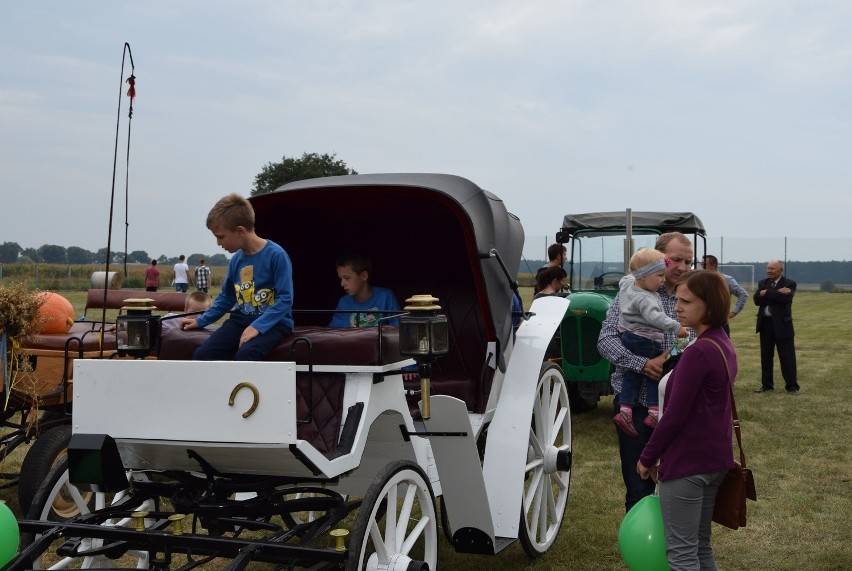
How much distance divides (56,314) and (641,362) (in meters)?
3.83

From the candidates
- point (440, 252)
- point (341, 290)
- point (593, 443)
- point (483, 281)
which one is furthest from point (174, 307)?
point (593, 443)

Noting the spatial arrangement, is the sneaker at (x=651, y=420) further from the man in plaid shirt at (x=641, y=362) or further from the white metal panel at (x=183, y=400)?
the white metal panel at (x=183, y=400)

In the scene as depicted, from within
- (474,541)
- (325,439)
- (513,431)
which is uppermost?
(325,439)

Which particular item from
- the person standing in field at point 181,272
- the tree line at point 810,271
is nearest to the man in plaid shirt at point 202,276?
the person standing in field at point 181,272

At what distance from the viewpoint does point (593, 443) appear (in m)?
8.59

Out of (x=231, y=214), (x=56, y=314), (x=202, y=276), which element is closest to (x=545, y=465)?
(x=231, y=214)

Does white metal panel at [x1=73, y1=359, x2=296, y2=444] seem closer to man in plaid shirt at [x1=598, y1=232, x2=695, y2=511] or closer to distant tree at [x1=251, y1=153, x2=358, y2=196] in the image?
man in plaid shirt at [x1=598, y1=232, x2=695, y2=511]

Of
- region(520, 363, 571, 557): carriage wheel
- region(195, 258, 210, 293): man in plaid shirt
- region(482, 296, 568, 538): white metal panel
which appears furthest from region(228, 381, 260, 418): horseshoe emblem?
region(195, 258, 210, 293): man in plaid shirt

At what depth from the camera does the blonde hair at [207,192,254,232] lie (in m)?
3.98

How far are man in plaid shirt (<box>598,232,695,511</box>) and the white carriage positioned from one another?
44 centimetres

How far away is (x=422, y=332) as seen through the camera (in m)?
3.53

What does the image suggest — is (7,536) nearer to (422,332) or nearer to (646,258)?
(422,332)

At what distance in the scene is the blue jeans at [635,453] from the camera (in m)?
4.78

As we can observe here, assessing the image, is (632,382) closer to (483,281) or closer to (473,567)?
(483,281)
